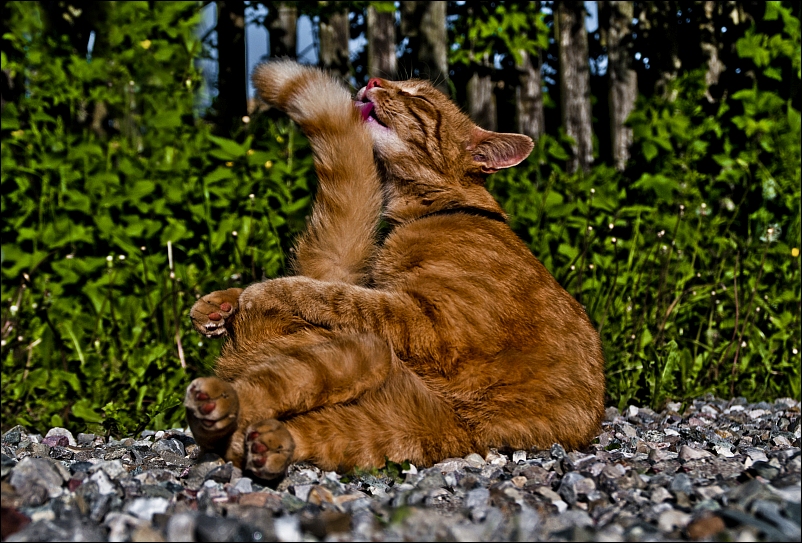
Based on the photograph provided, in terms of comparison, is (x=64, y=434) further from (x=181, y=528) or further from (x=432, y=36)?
(x=432, y=36)

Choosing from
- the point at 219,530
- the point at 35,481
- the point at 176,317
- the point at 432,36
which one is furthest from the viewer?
the point at 432,36

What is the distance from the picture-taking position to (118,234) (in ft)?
17.1

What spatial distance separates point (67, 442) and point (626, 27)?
17.1 feet

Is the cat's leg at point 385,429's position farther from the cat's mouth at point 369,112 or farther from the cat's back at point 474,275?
the cat's mouth at point 369,112

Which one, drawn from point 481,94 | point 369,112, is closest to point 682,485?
point 369,112

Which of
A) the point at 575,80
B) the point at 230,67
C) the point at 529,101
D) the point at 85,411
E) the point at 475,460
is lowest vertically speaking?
the point at 85,411

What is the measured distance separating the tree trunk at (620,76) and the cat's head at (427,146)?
3.05 m

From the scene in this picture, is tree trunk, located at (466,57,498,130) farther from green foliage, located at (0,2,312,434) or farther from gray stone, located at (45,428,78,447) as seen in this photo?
gray stone, located at (45,428,78,447)

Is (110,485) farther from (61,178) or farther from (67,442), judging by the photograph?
(61,178)

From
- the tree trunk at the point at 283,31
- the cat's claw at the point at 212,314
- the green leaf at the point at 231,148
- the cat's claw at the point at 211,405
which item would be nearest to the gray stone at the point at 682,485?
the cat's claw at the point at 211,405

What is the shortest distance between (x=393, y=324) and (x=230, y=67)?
14.1 ft

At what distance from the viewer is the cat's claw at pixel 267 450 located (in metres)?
2.36

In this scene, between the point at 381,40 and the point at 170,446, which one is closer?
the point at 170,446

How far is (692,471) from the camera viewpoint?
2662mm
